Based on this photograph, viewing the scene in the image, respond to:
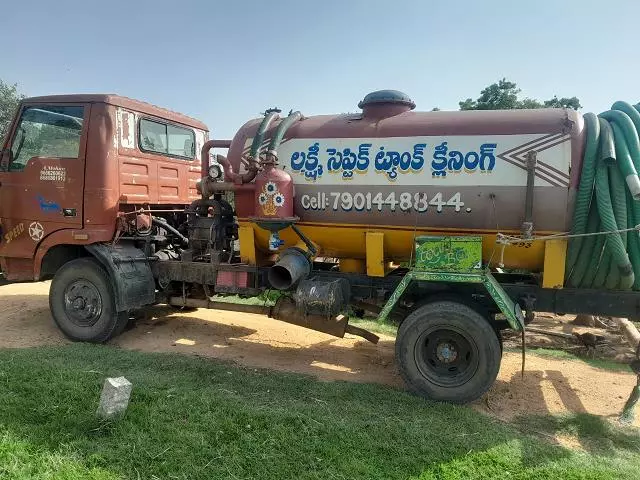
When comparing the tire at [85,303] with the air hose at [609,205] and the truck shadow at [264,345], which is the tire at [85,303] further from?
the air hose at [609,205]

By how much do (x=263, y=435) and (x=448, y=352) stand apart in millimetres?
1930

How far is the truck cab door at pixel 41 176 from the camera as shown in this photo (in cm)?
579

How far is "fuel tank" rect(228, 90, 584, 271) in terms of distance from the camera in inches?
170

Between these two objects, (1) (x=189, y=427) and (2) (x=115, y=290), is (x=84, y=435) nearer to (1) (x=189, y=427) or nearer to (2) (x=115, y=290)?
(1) (x=189, y=427)

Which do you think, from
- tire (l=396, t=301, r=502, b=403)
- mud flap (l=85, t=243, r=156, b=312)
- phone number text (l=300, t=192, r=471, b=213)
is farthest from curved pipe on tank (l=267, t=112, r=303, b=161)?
mud flap (l=85, t=243, r=156, b=312)

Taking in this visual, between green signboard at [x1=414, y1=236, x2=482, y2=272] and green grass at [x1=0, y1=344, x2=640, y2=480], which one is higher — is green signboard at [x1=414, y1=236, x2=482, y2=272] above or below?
above

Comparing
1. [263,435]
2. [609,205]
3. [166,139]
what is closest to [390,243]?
[609,205]

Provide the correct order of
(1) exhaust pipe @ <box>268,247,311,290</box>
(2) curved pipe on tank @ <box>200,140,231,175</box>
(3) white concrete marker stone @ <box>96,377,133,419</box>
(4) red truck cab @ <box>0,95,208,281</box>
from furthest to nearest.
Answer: (2) curved pipe on tank @ <box>200,140,231,175</box>, (4) red truck cab @ <box>0,95,208,281</box>, (1) exhaust pipe @ <box>268,247,311,290</box>, (3) white concrete marker stone @ <box>96,377,133,419</box>

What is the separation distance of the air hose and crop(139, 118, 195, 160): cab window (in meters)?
5.08

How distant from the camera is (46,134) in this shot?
594 cm

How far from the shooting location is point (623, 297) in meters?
4.27

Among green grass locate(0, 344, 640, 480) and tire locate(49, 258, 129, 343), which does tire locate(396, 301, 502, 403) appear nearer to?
green grass locate(0, 344, 640, 480)

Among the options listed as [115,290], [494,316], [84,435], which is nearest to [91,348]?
[115,290]

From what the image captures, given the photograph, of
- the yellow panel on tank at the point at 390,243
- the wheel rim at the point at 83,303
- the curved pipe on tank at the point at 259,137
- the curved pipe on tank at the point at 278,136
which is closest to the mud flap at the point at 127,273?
the wheel rim at the point at 83,303
